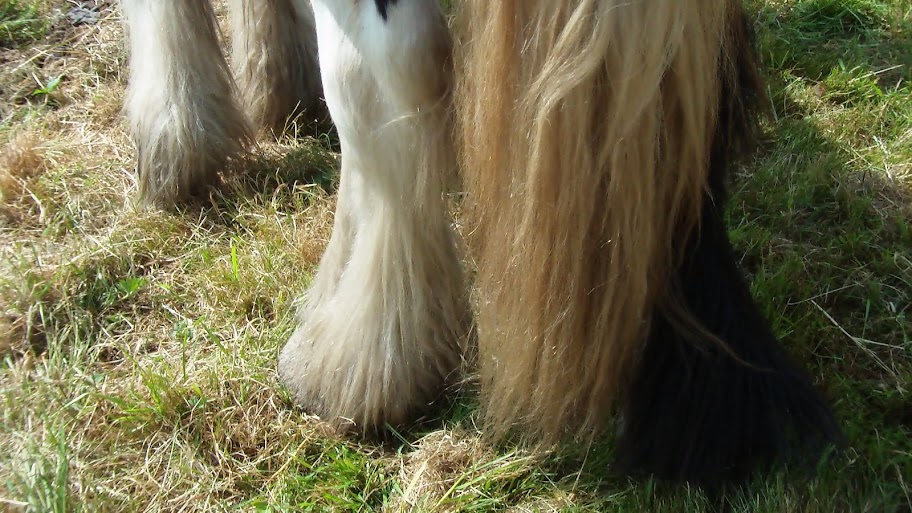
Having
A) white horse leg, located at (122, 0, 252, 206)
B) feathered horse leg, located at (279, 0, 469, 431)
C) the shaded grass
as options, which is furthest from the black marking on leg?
the shaded grass

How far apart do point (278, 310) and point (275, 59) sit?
0.66 metres

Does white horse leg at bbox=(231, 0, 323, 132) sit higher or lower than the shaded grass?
lower

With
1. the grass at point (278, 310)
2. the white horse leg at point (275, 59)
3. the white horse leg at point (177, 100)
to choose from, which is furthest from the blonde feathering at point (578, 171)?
the white horse leg at point (275, 59)

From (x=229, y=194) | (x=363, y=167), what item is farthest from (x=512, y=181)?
(x=229, y=194)

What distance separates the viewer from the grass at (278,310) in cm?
119

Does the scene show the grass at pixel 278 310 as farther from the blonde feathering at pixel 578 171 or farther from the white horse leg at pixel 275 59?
the blonde feathering at pixel 578 171

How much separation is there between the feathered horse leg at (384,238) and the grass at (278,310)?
0.32 feet

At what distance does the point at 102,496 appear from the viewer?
1181mm

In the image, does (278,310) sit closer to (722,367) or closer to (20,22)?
(722,367)

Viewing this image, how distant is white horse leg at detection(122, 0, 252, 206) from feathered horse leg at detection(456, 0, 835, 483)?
2.93ft

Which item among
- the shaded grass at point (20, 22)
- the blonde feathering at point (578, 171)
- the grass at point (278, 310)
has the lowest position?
the grass at point (278, 310)

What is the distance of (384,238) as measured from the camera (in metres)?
1.09

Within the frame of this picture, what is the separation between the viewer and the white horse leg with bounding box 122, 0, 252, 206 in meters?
1.57

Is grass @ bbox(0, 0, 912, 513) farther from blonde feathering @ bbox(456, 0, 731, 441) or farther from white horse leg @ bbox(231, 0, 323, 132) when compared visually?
blonde feathering @ bbox(456, 0, 731, 441)
